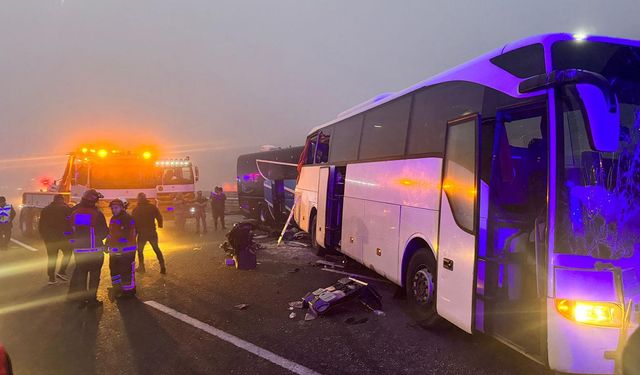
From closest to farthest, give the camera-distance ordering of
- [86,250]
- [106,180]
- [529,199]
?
[529,199]
[86,250]
[106,180]

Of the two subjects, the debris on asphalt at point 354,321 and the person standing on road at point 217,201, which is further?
the person standing on road at point 217,201

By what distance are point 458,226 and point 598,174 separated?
4.54 feet

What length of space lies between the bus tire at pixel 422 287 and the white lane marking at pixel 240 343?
6.08 ft

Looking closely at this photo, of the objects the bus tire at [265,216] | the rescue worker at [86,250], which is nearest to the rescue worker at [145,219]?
the rescue worker at [86,250]

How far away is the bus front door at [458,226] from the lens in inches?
157

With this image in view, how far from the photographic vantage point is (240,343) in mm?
4566

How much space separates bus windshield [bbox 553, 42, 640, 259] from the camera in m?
3.18

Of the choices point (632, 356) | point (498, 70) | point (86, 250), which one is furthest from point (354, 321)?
point (86, 250)

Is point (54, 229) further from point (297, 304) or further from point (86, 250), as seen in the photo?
point (297, 304)

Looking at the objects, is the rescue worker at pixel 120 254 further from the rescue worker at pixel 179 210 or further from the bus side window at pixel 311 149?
the rescue worker at pixel 179 210

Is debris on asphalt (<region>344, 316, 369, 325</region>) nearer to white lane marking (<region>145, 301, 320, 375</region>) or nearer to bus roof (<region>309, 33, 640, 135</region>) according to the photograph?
white lane marking (<region>145, 301, 320, 375</region>)

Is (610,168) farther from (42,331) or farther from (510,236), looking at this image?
(42,331)

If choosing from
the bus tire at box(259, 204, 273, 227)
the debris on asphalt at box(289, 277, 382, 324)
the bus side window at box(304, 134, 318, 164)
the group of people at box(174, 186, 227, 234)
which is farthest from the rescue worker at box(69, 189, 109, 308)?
the bus tire at box(259, 204, 273, 227)

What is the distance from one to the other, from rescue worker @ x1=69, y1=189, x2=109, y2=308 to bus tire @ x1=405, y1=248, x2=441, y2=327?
490cm
